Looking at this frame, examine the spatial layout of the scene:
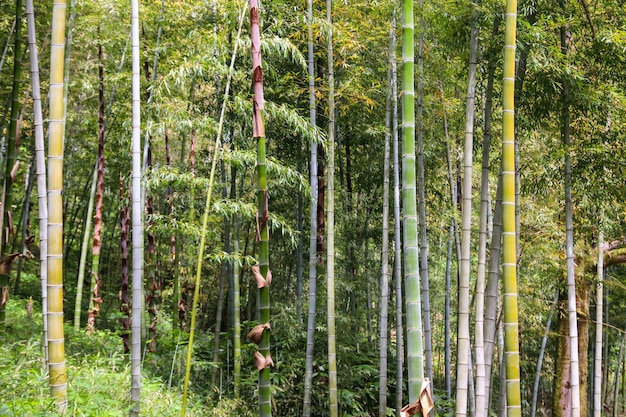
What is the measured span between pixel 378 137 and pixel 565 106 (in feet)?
9.61

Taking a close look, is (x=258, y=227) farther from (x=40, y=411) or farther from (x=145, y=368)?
(x=145, y=368)

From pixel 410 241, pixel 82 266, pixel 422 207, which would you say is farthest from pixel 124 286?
pixel 410 241

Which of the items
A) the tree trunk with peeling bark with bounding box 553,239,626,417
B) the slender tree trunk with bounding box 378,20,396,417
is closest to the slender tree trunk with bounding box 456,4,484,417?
the slender tree trunk with bounding box 378,20,396,417

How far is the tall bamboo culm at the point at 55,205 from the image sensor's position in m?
2.26

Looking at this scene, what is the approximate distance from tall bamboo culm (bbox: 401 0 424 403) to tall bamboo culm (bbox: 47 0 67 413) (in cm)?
143

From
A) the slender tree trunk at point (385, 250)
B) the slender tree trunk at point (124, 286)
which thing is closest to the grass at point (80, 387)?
the slender tree trunk at point (124, 286)

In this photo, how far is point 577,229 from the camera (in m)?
5.56

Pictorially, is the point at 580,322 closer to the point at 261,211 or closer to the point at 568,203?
the point at 568,203

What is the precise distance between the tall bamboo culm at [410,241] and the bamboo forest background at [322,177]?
0.02m

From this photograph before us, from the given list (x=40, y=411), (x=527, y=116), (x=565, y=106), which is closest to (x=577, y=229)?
(x=527, y=116)

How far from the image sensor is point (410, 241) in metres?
2.06

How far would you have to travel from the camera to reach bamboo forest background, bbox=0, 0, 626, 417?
11.5ft

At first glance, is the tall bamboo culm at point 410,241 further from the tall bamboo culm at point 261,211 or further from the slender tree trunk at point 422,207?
the slender tree trunk at point 422,207

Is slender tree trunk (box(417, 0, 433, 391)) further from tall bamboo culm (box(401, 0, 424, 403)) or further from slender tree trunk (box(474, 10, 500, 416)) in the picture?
tall bamboo culm (box(401, 0, 424, 403))
